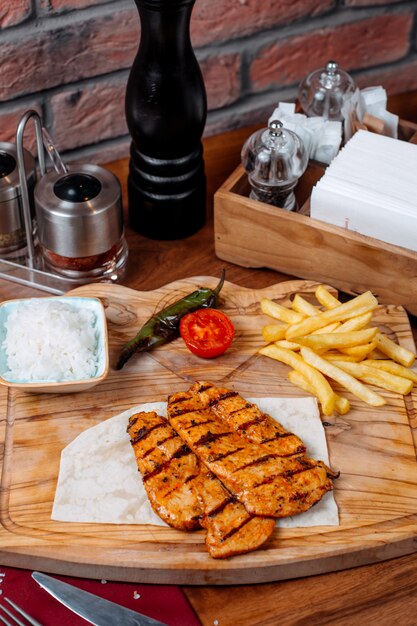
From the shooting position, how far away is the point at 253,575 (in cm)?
212

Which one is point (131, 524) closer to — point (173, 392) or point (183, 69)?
point (173, 392)

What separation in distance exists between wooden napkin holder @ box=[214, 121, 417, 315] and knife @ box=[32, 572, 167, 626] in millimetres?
1291

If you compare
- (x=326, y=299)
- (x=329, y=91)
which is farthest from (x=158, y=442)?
(x=329, y=91)

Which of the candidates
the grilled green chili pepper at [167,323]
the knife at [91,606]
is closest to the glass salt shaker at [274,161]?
the grilled green chili pepper at [167,323]

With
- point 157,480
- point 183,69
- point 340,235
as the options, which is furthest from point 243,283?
point 157,480

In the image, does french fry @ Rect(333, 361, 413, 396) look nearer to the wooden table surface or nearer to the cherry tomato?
the cherry tomato

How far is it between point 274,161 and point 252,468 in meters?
1.04

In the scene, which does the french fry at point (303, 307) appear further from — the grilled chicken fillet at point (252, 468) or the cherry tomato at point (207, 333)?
the grilled chicken fillet at point (252, 468)

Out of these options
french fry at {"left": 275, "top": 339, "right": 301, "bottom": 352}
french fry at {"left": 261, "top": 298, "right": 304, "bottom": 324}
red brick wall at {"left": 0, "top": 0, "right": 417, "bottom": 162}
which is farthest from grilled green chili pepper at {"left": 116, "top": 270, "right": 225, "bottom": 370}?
red brick wall at {"left": 0, "top": 0, "right": 417, "bottom": 162}

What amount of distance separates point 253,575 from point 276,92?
232 centimetres

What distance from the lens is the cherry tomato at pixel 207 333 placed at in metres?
2.61

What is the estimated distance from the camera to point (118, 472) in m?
2.29

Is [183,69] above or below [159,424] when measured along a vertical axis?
above

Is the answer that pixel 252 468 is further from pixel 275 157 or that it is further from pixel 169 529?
pixel 275 157
